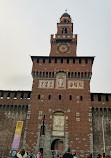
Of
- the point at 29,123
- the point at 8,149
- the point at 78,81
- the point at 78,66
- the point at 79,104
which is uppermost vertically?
the point at 78,66

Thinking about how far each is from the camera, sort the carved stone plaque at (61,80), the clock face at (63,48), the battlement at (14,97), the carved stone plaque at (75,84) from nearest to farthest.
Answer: the carved stone plaque at (75,84) < the carved stone plaque at (61,80) < the battlement at (14,97) < the clock face at (63,48)

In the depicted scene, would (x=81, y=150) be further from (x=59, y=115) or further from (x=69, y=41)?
(x=69, y=41)

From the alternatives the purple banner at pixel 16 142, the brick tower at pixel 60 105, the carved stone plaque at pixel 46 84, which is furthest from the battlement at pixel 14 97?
the purple banner at pixel 16 142

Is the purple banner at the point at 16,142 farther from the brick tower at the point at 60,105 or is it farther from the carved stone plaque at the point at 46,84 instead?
the carved stone plaque at the point at 46,84

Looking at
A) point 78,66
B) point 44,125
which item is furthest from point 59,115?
point 78,66

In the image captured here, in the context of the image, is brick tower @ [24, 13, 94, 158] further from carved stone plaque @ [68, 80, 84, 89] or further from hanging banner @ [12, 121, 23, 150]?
hanging banner @ [12, 121, 23, 150]

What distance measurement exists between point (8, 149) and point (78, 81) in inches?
686

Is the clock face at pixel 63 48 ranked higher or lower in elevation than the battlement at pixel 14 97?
higher

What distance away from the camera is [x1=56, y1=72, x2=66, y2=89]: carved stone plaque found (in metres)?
33.0

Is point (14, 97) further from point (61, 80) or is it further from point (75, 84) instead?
point (75, 84)

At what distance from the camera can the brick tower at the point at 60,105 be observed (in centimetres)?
2882

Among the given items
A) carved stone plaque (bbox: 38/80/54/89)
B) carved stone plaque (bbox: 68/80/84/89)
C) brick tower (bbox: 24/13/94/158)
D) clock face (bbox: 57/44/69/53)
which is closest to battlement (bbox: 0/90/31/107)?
brick tower (bbox: 24/13/94/158)

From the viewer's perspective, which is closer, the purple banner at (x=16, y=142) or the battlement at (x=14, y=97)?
the purple banner at (x=16, y=142)

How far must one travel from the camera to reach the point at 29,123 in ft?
99.7
